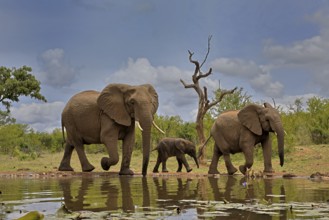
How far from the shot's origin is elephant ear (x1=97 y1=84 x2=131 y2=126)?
16531mm

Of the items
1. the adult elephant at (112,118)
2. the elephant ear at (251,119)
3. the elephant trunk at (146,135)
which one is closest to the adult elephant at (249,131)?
the elephant ear at (251,119)

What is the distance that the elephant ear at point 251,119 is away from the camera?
17.3 m

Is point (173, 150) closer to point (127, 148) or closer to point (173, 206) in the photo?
point (127, 148)

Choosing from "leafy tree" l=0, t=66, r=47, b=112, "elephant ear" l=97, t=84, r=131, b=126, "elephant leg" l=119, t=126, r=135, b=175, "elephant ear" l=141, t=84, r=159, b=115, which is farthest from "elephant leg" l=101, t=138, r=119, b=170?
"leafy tree" l=0, t=66, r=47, b=112

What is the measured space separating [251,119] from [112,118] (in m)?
4.81

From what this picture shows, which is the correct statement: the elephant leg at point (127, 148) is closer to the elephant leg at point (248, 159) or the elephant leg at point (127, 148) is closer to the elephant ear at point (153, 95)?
the elephant ear at point (153, 95)

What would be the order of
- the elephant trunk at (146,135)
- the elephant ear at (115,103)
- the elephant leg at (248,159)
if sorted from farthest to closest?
1. the elephant leg at (248,159)
2. the elephant ear at (115,103)
3. the elephant trunk at (146,135)

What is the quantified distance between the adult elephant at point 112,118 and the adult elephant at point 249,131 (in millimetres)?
3135

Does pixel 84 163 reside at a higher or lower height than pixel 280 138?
lower

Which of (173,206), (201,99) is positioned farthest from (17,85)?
(173,206)

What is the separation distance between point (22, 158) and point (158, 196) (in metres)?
23.4

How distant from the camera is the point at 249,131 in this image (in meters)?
17.6

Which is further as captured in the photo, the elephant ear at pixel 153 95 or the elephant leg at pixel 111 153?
the elephant ear at pixel 153 95

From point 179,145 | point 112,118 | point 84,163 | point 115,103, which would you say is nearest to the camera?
point 112,118
